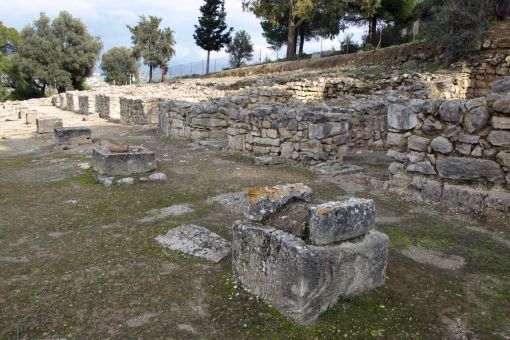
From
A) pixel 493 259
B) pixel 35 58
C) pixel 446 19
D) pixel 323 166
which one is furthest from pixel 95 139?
pixel 35 58

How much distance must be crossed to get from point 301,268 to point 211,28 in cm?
4702

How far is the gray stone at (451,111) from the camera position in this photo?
6.24m

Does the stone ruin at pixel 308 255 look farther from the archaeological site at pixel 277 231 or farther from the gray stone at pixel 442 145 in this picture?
the gray stone at pixel 442 145

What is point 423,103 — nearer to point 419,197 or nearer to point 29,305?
point 419,197

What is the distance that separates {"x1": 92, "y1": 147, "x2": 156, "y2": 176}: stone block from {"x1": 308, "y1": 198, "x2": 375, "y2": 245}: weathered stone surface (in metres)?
5.78

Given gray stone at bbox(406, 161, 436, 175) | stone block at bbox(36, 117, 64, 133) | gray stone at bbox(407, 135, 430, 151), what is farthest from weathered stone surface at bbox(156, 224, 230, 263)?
stone block at bbox(36, 117, 64, 133)

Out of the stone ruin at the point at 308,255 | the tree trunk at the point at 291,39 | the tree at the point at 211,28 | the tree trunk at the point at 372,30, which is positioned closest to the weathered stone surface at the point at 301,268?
the stone ruin at the point at 308,255

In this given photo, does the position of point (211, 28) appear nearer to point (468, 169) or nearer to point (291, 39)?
point (291, 39)

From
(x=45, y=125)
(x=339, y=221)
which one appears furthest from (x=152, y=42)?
(x=339, y=221)

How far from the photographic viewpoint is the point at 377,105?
11781 mm

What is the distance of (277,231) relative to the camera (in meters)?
3.64

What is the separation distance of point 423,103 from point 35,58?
159 feet

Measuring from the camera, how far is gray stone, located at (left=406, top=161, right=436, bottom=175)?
21.6ft

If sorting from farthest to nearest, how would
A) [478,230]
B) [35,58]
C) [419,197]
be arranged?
[35,58] → [419,197] → [478,230]
